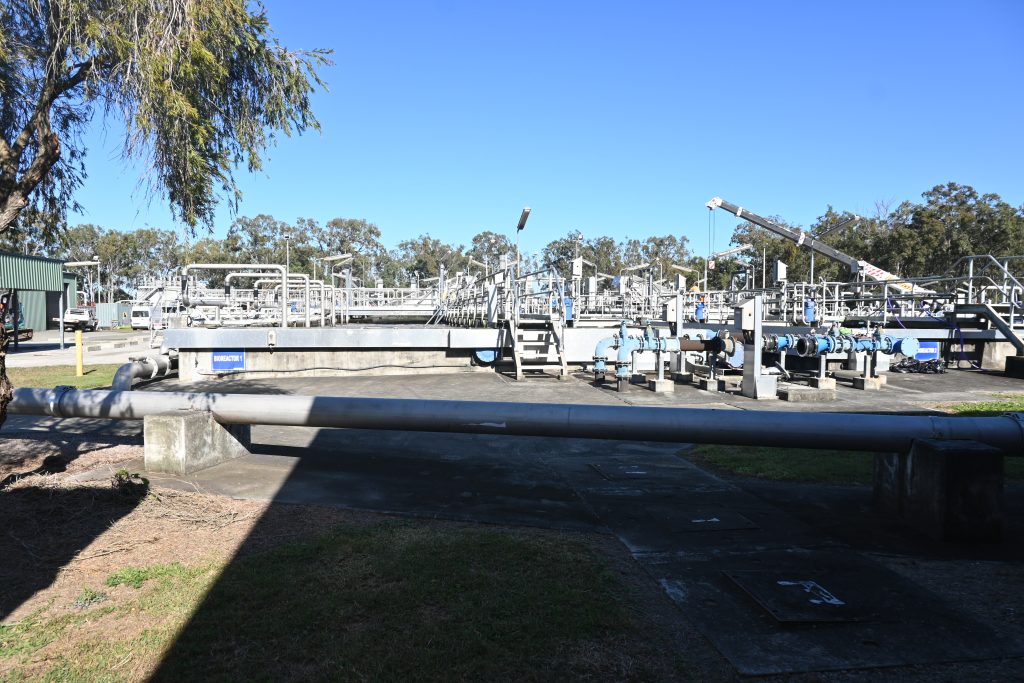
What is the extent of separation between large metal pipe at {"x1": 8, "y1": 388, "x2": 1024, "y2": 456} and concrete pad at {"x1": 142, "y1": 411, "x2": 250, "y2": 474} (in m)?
Result: 0.23

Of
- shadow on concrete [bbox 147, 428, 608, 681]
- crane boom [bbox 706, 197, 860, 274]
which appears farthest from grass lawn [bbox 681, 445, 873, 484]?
crane boom [bbox 706, 197, 860, 274]

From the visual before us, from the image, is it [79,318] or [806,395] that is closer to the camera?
[806,395]

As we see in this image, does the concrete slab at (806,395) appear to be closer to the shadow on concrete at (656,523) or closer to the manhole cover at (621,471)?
the shadow on concrete at (656,523)

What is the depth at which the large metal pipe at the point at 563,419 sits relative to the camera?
5406 mm

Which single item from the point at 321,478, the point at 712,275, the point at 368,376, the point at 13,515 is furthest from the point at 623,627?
the point at 712,275

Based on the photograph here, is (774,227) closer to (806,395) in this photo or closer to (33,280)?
(806,395)

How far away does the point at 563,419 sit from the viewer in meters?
6.12

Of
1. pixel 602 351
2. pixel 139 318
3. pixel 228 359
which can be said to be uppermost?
pixel 139 318

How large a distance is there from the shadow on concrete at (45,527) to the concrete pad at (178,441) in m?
0.70

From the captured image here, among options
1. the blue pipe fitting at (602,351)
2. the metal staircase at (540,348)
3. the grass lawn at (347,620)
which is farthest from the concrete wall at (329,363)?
the grass lawn at (347,620)

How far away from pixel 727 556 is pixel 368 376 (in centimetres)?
1306

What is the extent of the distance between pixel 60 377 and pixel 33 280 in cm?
2575

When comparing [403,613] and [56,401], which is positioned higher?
[56,401]

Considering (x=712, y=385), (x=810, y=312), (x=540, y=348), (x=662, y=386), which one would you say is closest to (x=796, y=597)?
(x=662, y=386)
